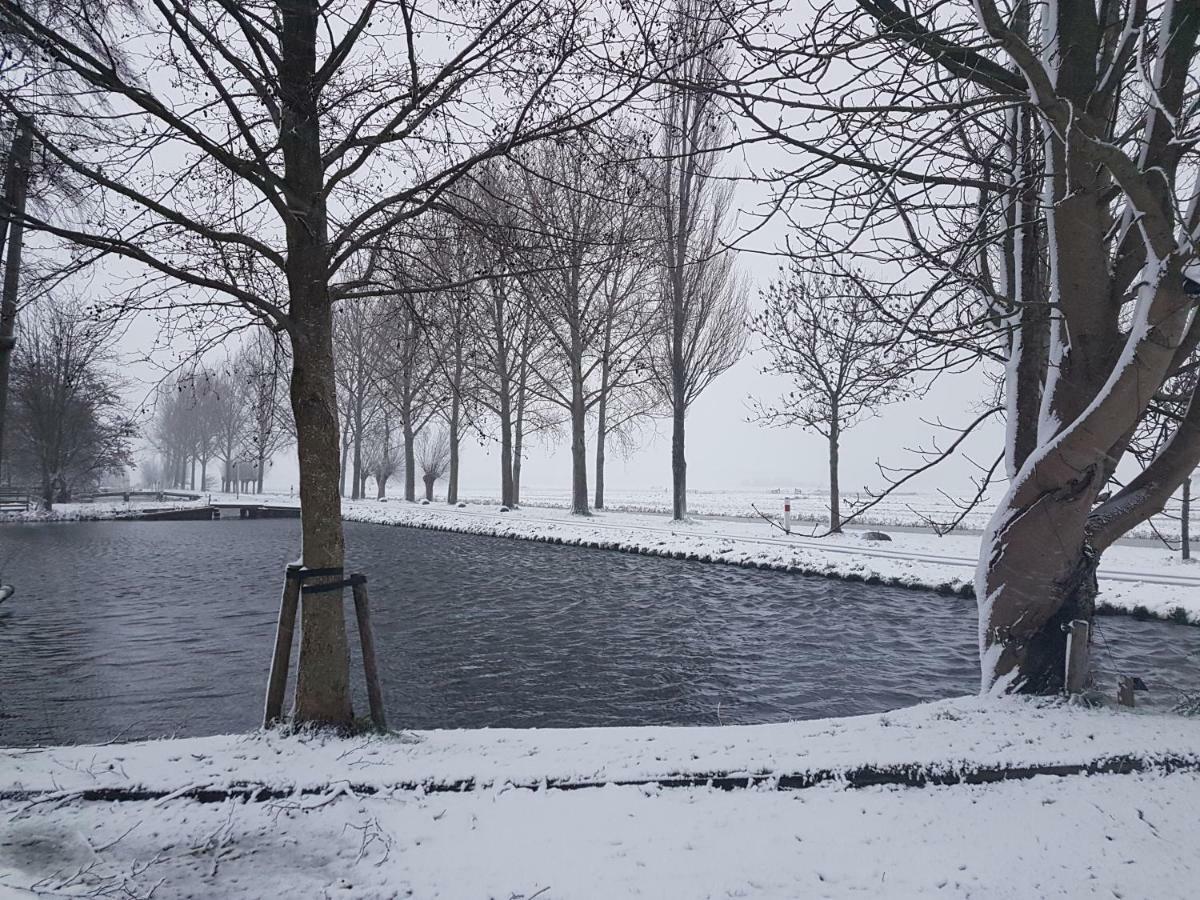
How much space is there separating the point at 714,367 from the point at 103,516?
2520cm

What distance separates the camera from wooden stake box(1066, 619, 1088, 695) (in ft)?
16.5

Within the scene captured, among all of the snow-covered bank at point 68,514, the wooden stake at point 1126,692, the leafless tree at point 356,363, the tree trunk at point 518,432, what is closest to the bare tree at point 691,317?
the tree trunk at point 518,432

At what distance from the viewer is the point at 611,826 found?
10.8 feet

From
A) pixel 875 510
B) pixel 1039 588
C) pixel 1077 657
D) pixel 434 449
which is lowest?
pixel 875 510

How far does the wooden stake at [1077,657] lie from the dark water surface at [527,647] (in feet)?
4.78

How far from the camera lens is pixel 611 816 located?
3.39 meters

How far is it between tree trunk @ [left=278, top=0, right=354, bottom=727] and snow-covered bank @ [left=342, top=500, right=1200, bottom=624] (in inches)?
392

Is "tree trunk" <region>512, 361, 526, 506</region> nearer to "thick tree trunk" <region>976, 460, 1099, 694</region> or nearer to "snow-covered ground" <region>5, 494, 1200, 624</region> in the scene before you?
"snow-covered ground" <region>5, 494, 1200, 624</region>

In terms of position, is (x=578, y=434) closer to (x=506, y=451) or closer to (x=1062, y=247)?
(x=506, y=451)

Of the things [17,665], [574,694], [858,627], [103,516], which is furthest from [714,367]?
[103,516]

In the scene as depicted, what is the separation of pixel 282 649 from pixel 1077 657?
216 inches

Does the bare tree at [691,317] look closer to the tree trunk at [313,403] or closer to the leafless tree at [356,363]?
the leafless tree at [356,363]

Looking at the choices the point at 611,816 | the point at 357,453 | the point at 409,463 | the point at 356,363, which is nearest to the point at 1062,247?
Result: the point at 611,816

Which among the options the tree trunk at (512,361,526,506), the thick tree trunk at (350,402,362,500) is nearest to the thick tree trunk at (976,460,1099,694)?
the tree trunk at (512,361,526,506)
